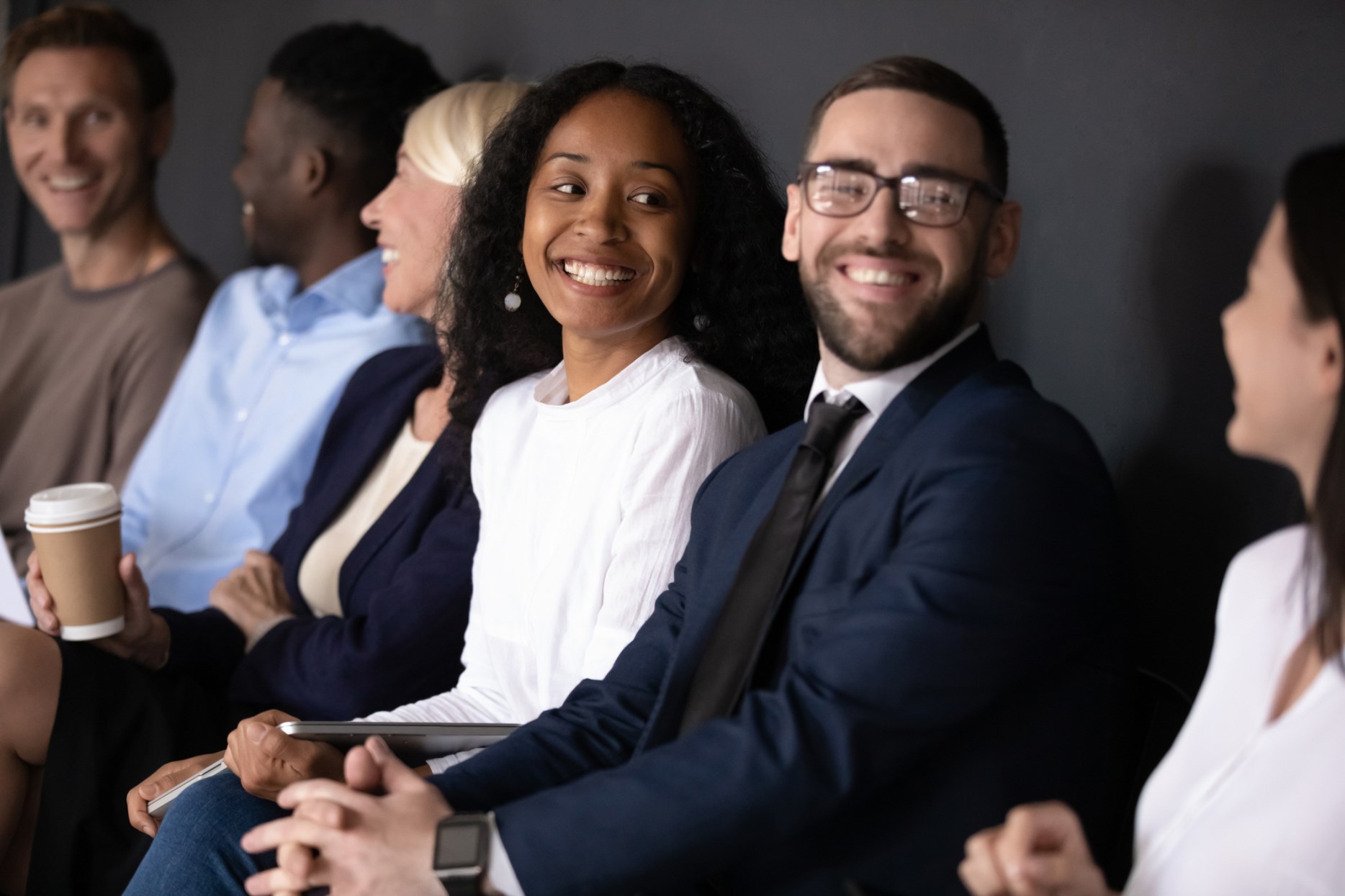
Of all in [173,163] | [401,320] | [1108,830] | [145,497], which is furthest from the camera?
[173,163]

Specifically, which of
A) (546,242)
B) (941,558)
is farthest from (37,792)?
(941,558)

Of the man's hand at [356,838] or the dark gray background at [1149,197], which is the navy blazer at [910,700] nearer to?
the man's hand at [356,838]

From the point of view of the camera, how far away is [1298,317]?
38.1 inches

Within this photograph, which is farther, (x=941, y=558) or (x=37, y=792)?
(x=37, y=792)

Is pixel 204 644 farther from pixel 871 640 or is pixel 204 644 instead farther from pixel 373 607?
pixel 871 640

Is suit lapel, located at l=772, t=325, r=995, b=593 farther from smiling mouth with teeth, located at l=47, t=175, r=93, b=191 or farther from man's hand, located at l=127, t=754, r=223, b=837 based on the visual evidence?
smiling mouth with teeth, located at l=47, t=175, r=93, b=191

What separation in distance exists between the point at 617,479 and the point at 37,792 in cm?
104

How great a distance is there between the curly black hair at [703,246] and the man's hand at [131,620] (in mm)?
691

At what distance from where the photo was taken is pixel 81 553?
1990 mm

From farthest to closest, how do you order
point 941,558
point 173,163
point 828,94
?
point 173,163, point 828,94, point 941,558

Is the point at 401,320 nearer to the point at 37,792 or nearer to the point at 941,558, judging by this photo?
the point at 37,792

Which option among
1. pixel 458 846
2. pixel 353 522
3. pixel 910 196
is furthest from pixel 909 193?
pixel 353 522

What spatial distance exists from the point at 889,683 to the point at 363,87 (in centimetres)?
215

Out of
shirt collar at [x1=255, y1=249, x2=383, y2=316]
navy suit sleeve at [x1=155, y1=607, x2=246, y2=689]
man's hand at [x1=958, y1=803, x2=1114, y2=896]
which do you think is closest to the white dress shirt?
man's hand at [x1=958, y1=803, x2=1114, y2=896]
